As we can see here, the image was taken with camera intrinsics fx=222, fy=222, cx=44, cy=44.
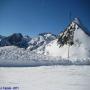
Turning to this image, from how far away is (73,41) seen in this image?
42.3 feet

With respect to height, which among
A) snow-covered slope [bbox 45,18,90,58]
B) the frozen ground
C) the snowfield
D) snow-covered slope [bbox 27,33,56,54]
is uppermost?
snow-covered slope [bbox 27,33,56,54]

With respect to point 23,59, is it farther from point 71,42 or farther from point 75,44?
point 75,44

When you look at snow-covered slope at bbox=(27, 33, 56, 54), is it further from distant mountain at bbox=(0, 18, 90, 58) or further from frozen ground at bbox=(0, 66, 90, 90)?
frozen ground at bbox=(0, 66, 90, 90)

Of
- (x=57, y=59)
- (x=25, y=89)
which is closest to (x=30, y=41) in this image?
(x=57, y=59)

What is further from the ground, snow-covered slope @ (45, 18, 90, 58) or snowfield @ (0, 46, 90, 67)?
snow-covered slope @ (45, 18, 90, 58)

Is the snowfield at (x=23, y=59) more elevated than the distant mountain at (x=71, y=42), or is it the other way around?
the distant mountain at (x=71, y=42)

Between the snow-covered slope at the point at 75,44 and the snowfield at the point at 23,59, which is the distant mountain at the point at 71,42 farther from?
the snowfield at the point at 23,59

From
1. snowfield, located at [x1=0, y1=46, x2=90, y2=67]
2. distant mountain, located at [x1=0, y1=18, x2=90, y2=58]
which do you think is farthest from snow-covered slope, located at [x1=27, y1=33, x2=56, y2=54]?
snowfield, located at [x1=0, y1=46, x2=90, y2=67]

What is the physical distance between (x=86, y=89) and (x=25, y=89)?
1.12 meters

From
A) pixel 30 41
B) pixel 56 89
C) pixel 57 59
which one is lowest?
pixel 56 89

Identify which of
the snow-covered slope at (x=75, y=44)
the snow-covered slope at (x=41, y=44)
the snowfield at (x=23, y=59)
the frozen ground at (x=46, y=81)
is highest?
the snow-covered slope at (x=41, y=44)

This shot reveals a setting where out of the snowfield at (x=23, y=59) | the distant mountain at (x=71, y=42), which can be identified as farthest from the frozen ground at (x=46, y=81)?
the snowfield at (x=23, y=59)

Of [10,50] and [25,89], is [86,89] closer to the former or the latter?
[25,89]

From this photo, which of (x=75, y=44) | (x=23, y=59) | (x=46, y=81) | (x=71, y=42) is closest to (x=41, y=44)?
(x=75, y=44)
